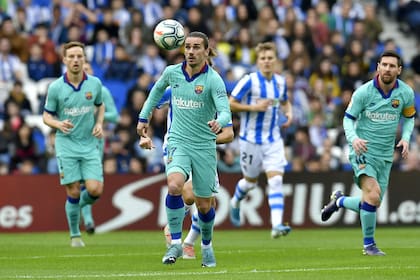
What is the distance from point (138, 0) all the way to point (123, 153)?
19.1 ft

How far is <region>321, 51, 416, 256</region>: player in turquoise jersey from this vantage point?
1526 centimetres

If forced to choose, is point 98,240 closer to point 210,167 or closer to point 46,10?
point 210,167

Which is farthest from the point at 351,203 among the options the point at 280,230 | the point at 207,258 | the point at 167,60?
the point at 167,60

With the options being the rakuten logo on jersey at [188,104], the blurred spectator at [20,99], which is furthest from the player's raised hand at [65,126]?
the blurred spectator at [20,99]

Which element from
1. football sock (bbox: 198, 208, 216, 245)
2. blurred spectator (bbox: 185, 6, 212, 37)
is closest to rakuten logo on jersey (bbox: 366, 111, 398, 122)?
football sock (bbox: 198, 208, 216, 245)

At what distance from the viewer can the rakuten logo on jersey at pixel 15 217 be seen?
74.4ft

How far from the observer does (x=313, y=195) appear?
77.4 feet

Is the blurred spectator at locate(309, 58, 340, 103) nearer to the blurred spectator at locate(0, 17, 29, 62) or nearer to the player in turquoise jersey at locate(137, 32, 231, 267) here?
the blurred spectator at locate(0, 17, 29, 62)

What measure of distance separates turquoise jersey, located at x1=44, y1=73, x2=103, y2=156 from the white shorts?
2926 mm

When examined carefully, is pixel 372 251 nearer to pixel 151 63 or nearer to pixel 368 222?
pixel 368 222

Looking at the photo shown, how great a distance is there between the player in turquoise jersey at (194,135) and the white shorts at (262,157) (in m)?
6.17

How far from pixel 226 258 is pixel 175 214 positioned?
1.87m

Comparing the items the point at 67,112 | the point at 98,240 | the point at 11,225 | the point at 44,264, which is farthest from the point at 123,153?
A: the point at 44,264

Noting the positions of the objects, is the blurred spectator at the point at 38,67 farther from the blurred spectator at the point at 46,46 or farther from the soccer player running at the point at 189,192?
the soccer player running at the point at 189,192
